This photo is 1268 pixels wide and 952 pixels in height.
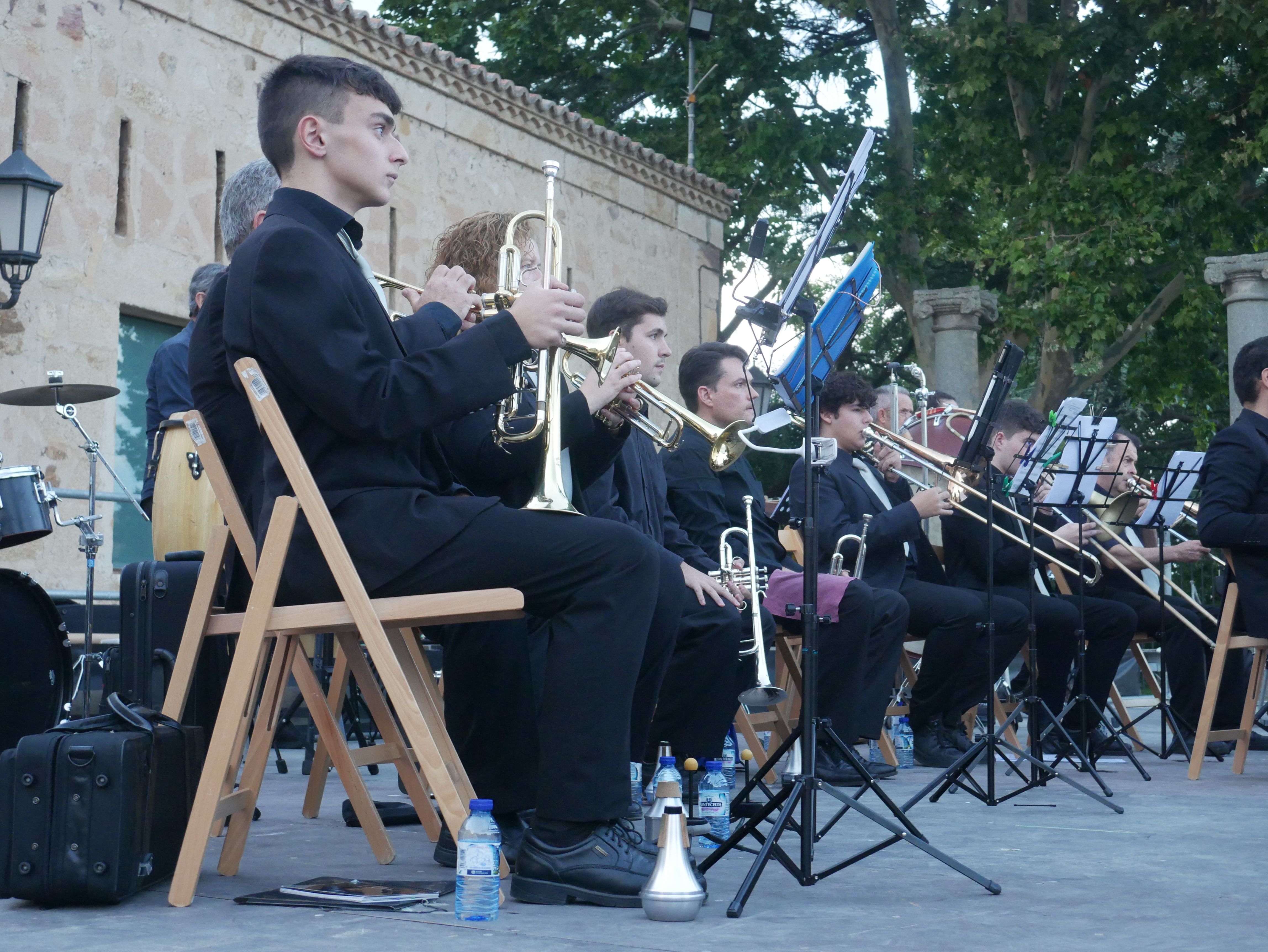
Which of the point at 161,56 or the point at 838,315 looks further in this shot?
the point at 161,56

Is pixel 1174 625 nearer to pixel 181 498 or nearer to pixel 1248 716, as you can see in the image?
pixel 1248 716

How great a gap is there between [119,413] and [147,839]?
7.19 metres

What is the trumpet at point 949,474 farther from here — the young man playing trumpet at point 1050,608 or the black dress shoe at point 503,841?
the black dress shoe at point 503,841

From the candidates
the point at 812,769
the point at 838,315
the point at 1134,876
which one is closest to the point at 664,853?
the point at 812,769

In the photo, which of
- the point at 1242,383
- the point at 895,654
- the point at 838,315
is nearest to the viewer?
the point at 838,315

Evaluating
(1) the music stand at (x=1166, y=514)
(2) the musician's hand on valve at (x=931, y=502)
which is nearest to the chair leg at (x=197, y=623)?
(2) the musician's hand on valve at (x=931, y=502)

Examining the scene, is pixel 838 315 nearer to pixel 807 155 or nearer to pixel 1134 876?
pixel 1134 876

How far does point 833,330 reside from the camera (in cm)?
358

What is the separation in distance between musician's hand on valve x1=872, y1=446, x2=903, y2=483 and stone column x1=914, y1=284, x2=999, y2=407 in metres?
7.62

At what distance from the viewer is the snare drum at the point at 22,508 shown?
483 centimetres

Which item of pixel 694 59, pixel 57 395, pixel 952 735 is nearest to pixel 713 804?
pixel 952 735

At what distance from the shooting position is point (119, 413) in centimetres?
962

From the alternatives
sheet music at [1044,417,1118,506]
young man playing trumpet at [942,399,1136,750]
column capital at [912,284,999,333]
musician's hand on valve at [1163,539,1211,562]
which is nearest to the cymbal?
young man playing trumpet at [942,399,1136,750]

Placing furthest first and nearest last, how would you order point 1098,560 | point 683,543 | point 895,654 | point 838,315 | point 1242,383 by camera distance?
1. point 1098,560
2. point 1242,383
3. point 895,654
4. point 683,543
5. point 838,315
